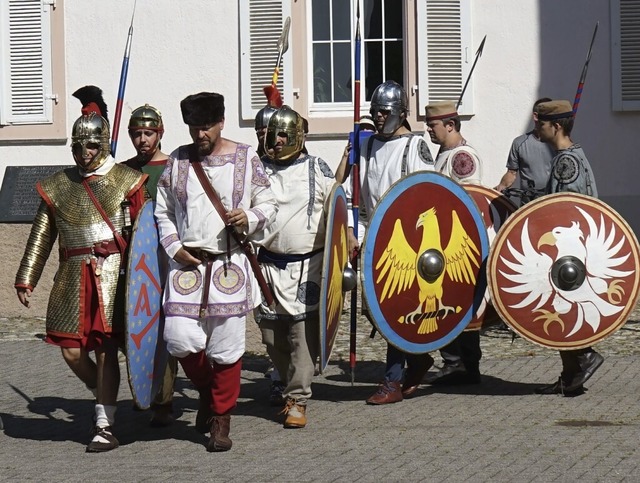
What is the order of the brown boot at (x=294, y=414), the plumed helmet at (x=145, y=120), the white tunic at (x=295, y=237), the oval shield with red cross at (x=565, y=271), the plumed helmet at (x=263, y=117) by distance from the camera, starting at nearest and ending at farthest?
the brown boot at (x=294, y=414)
the white tunic at (x=295, y=237)
the plumed helmet at (x=145, y=120)
the oval shield with red cross at (x=565, y=271)
the plumed helmet at (x=263, y=117)

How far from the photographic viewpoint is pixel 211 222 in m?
6.74

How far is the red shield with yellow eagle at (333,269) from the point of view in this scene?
7.25m

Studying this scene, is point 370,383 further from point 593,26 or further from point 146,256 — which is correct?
point 593,26

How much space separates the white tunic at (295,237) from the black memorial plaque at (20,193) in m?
5.29

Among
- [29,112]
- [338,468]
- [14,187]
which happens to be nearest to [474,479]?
[338,468]

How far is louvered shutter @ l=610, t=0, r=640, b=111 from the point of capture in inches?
522

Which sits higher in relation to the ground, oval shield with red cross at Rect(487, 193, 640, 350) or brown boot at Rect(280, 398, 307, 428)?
oval shield with red cross at Rect(487, 193, 640, 350)

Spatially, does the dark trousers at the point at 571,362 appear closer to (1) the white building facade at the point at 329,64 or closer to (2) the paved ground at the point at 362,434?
(2) the paved ground at the point at 362,434

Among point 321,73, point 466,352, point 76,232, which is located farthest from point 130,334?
point 321,73

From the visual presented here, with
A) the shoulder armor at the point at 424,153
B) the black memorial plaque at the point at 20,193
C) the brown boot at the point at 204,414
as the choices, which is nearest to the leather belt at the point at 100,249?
the brown boot at the point at 204,414

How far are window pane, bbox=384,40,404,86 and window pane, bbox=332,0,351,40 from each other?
41 cm

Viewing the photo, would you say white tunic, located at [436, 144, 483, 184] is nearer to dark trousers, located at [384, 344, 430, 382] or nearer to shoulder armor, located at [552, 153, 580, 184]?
shoulder armor, located at [552, 153, 580, 184]

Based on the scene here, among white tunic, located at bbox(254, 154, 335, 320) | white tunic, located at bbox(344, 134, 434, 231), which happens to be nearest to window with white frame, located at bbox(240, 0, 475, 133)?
white tunic, located at bbox(344, 134, 434, 231)

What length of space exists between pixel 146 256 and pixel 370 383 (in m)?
2.42
